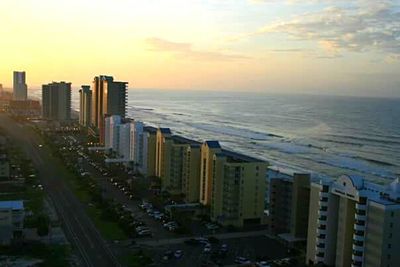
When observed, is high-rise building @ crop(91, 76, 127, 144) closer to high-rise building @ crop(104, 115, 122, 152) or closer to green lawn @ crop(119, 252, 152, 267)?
high-rise building @ crop(104, 115, 122, 152)

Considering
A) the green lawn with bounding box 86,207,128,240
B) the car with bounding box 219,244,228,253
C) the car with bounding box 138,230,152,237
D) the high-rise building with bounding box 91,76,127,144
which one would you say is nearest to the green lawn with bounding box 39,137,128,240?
the green lawn with bounding box 86,207,128,240

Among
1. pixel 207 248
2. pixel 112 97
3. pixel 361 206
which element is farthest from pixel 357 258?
pixel 112 97

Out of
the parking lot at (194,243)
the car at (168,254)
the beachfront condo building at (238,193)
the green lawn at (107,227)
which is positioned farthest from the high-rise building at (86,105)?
the car at (168,254)

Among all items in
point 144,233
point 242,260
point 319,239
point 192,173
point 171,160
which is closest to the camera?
point 319,239

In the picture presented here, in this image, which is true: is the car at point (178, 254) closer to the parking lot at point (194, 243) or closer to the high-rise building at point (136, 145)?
Answer: the parking lot at point (194, 243)

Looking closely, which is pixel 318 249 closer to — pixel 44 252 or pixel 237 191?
pixel 237 191

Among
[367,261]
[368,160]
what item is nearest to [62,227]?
[367,261]
